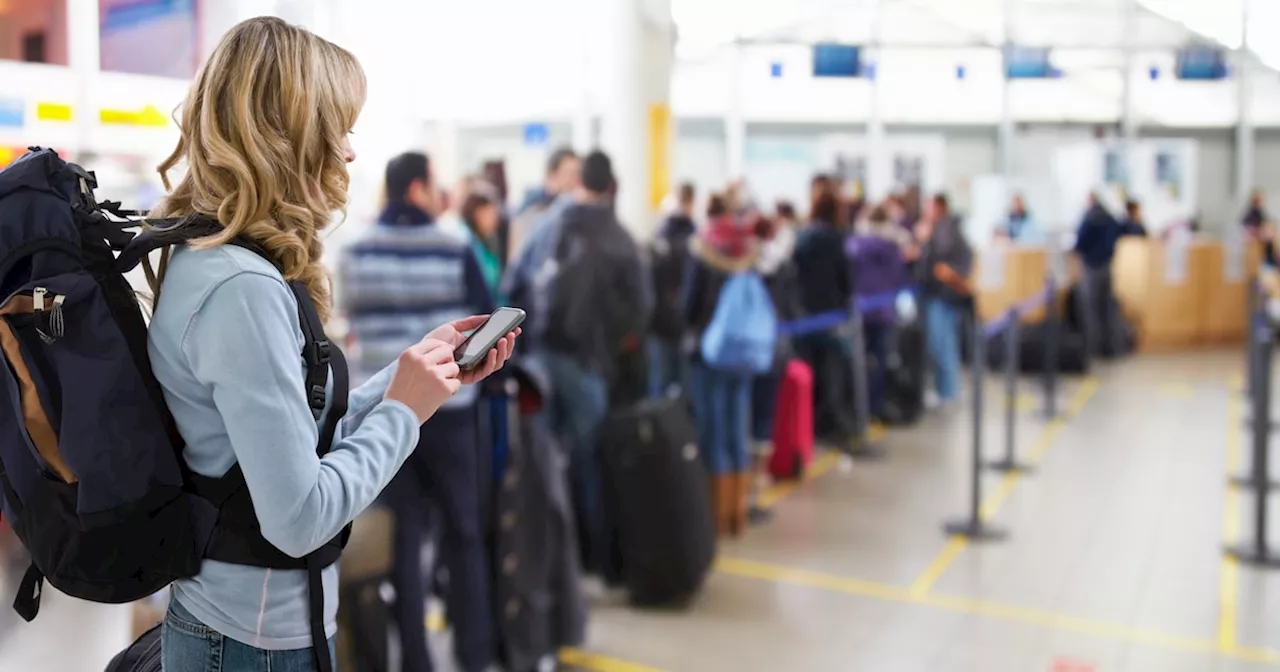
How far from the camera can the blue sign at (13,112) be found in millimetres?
2666

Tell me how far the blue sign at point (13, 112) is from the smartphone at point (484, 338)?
1.72 meters

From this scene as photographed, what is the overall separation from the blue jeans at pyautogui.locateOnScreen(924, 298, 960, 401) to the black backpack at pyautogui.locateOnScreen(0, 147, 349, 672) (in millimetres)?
7940

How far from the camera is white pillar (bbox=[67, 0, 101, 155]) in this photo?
2861 mm

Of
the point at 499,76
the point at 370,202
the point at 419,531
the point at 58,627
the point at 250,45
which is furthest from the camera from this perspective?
the point at 499,76

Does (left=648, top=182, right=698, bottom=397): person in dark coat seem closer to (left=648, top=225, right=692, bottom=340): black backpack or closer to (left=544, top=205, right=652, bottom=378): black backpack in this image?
(left=648, top=225, right=692, bottom=340): black backpack

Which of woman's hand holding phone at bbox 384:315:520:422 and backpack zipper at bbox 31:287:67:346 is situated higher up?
backpack zipper at bbox 31:287:67:346

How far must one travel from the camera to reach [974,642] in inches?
170

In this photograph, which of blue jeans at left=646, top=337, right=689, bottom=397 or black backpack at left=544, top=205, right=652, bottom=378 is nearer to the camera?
black backpack at left=544, top=205, right=652, bottom=378

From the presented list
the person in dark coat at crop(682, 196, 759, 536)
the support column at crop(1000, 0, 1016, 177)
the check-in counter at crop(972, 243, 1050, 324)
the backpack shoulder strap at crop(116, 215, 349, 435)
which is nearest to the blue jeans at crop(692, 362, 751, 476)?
the person in dark coat at crop(682, 196, 759, 536)

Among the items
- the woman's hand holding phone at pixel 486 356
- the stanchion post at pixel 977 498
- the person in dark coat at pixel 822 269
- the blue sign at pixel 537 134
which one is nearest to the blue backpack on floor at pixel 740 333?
the stanchion post at pixel 977 498

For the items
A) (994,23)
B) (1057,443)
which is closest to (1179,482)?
(1057,443)

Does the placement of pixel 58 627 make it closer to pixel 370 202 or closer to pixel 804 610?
pixel 804 610

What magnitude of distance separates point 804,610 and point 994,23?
482 inches

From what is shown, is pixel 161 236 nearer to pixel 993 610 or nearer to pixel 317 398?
pixel 317 398
